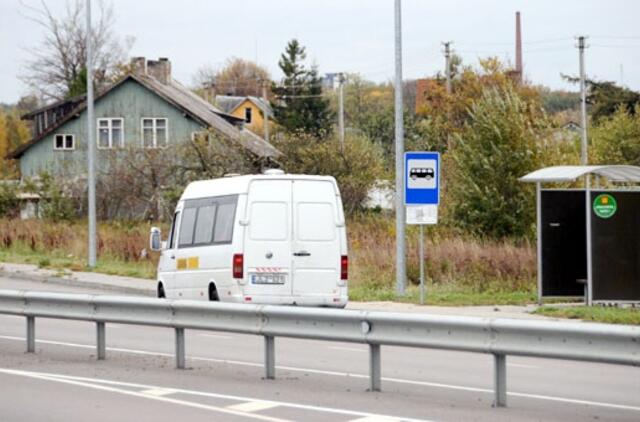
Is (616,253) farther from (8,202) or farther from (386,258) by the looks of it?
(8,202)

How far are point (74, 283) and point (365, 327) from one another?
21579mm

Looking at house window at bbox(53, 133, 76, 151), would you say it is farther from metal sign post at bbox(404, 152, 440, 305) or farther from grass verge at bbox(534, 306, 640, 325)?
grass verge at bbox(534, 306, 640, 325)

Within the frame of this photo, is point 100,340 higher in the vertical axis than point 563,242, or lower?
lower

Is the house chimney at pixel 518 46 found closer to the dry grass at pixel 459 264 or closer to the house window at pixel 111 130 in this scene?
the house window at pixel 111 130

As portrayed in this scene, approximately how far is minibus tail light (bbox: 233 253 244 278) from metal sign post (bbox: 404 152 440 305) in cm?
528

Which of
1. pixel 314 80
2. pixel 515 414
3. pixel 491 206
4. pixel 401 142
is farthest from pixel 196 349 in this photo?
pixel 314 80

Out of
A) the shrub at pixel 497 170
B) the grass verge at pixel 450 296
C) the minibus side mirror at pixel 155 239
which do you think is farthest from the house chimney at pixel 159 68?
the minibus side mirror at pixel 155 239

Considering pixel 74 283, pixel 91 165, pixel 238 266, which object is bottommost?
pixel 74 283

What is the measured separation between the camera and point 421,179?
24828 millimetres

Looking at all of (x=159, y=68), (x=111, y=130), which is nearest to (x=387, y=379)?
(x=111, y=130)

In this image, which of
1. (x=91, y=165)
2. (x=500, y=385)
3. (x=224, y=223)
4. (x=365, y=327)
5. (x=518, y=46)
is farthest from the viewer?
(x=518, y=46)

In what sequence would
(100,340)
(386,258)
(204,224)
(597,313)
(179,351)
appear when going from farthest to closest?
1. (386,258)
2. (204,224)
3. (597,313)
4. (100,340)
5. (179,351)

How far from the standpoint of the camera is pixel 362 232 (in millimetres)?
37344

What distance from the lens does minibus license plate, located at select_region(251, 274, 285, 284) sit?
20.4 meters
